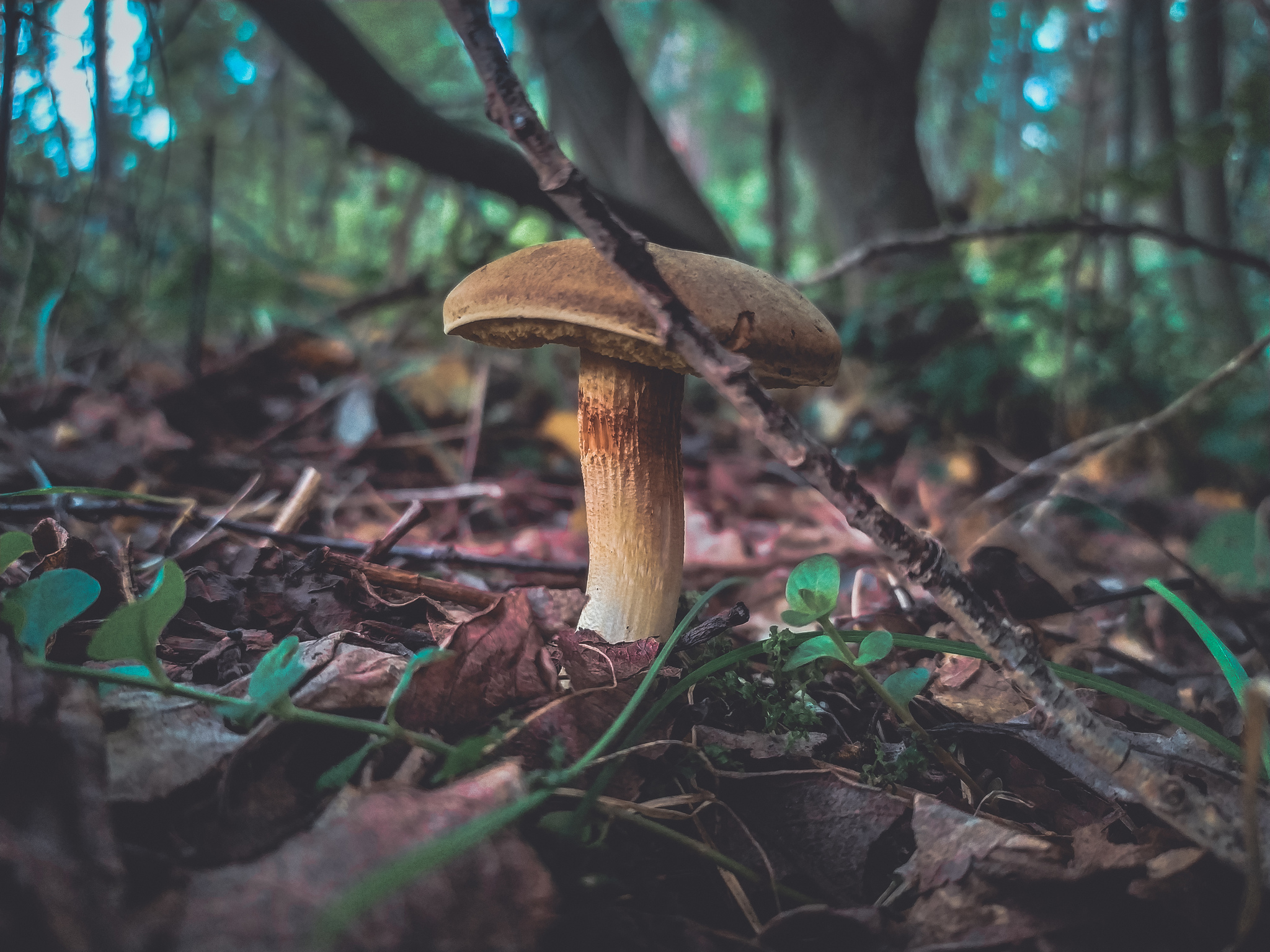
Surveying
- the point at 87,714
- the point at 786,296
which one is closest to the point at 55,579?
the point at 87,714

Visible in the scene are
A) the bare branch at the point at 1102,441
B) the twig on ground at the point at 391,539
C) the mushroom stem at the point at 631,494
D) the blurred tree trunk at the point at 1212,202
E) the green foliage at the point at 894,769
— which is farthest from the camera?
the blurred tree trunk at the point at 1212,202

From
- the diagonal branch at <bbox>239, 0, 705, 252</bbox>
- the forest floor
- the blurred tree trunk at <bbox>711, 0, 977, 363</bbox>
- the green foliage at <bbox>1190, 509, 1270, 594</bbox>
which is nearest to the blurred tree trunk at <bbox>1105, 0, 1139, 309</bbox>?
the blurred tree trunk at <bbox>711, 0, 977, 363</bbox>

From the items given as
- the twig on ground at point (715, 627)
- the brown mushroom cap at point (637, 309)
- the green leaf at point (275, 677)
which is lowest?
the twig on ground at point (715, 627)

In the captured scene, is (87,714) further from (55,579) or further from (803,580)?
(803,580)

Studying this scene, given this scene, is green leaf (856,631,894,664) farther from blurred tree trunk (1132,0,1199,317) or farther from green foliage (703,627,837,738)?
blurred tree trunk (1132,0,1199,317)

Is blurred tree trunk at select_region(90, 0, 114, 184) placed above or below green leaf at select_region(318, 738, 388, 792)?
above

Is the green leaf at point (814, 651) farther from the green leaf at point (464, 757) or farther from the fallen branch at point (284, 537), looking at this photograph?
the fallen branch at point (284, 537)

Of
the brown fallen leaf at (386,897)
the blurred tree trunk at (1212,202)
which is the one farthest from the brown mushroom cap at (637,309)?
the blurred tree trunk at (1212,202)
